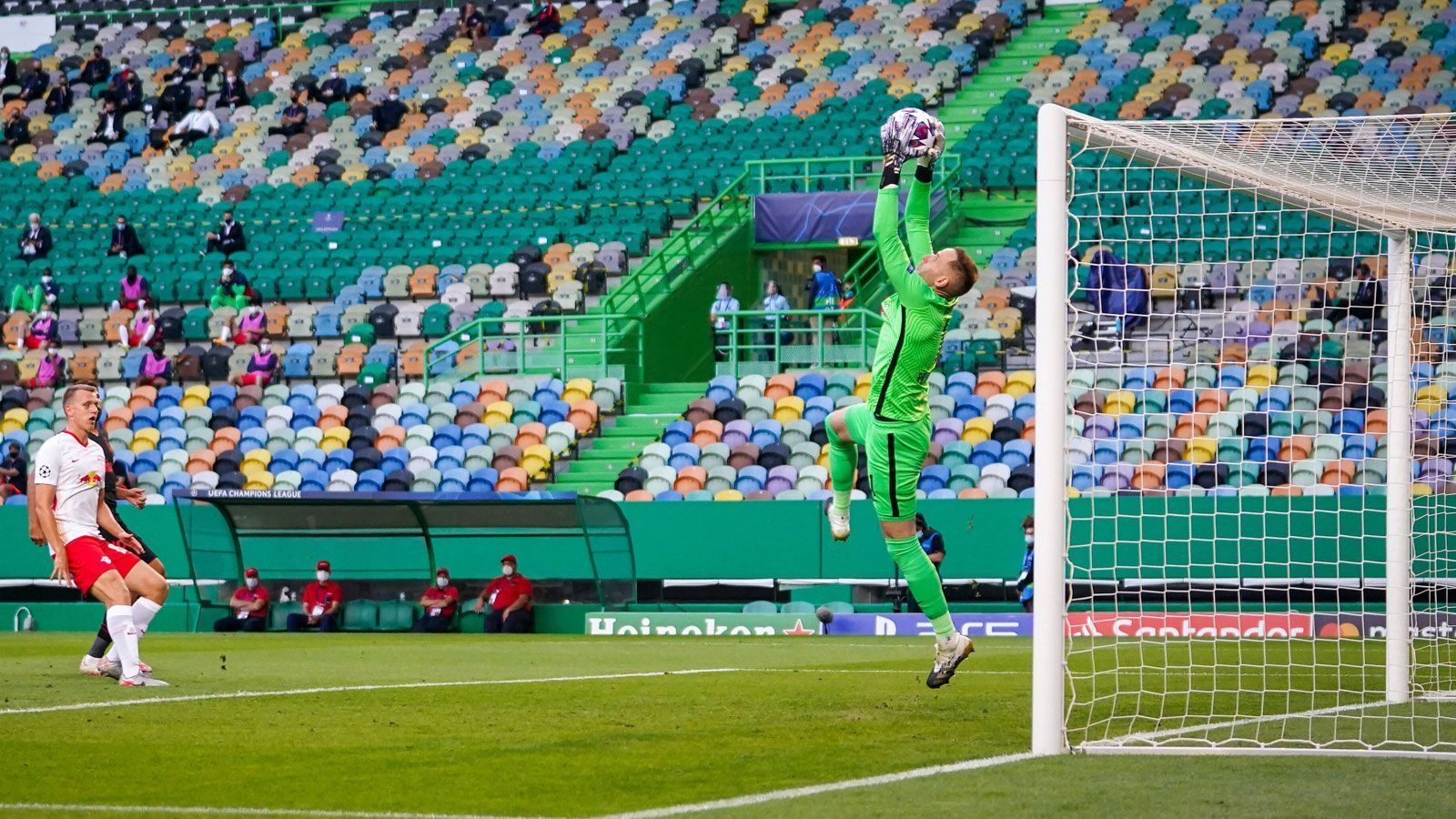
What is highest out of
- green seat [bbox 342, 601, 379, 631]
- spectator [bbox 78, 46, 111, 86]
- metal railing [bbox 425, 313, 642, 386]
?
spectator [bbox 78, 46, 111, 86]

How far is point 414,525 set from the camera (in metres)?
22.8

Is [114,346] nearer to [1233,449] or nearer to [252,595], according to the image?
[252,595]

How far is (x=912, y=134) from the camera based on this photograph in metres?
8.73

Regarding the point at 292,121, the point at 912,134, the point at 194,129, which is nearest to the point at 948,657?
the point at 912,134

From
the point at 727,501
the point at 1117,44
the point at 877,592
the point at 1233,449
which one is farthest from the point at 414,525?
the point at 1117,44

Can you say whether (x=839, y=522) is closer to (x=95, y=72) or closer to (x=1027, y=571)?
(x=1027, y=571)

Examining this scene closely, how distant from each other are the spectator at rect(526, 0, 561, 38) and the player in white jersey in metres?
29.9

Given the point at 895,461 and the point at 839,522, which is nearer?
the point at 895,461

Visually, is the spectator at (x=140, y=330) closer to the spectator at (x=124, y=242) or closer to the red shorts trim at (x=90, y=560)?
the spectator at (x=124, y=242)

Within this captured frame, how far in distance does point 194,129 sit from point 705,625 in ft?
76.0

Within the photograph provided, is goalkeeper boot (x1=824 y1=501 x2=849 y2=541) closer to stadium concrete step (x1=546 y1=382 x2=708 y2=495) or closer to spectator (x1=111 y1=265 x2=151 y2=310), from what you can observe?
stadium concrete step (x1=546 y1=382 x2=708 y2=495)

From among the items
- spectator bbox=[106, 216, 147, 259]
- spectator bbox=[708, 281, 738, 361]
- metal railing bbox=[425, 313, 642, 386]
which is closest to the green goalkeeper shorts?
metal railing bbox=[425, 313, 642, 386]

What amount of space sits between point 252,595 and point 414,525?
2.16 m

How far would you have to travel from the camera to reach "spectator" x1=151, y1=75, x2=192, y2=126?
4003cm
